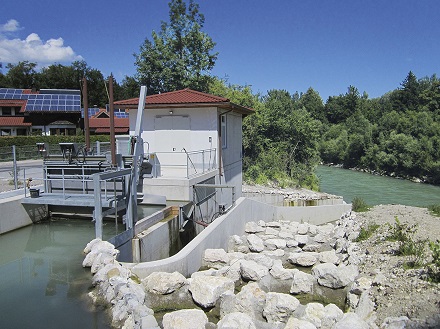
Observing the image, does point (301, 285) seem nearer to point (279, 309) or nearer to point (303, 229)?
point (279, 309)

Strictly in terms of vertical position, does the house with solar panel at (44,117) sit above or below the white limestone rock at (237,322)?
above

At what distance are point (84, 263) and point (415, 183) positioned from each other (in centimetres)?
3967

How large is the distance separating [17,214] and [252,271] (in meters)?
6.39

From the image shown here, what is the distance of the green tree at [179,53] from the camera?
34719mm

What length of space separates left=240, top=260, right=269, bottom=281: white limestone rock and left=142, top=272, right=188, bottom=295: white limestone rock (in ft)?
6.97

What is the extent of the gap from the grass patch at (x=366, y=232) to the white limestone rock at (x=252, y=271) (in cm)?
371

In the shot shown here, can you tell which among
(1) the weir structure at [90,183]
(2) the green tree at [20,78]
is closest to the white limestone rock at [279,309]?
(1) the weir structure at [90,183]

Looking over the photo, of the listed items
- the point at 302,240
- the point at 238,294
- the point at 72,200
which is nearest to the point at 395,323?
the point at 238,294

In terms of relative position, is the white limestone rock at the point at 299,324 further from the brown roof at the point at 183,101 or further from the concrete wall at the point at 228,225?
the brown roof at the point at 183,101

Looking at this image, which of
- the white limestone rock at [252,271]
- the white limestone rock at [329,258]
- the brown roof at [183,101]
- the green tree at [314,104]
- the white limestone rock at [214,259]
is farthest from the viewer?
the green tree at [314,104]

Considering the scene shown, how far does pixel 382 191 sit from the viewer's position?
32219 mm

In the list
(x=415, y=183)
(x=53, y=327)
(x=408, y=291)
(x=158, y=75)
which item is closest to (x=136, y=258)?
(x=53, y=327)

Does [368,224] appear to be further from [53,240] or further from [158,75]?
[158,75]

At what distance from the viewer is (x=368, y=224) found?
12883 millimetres
